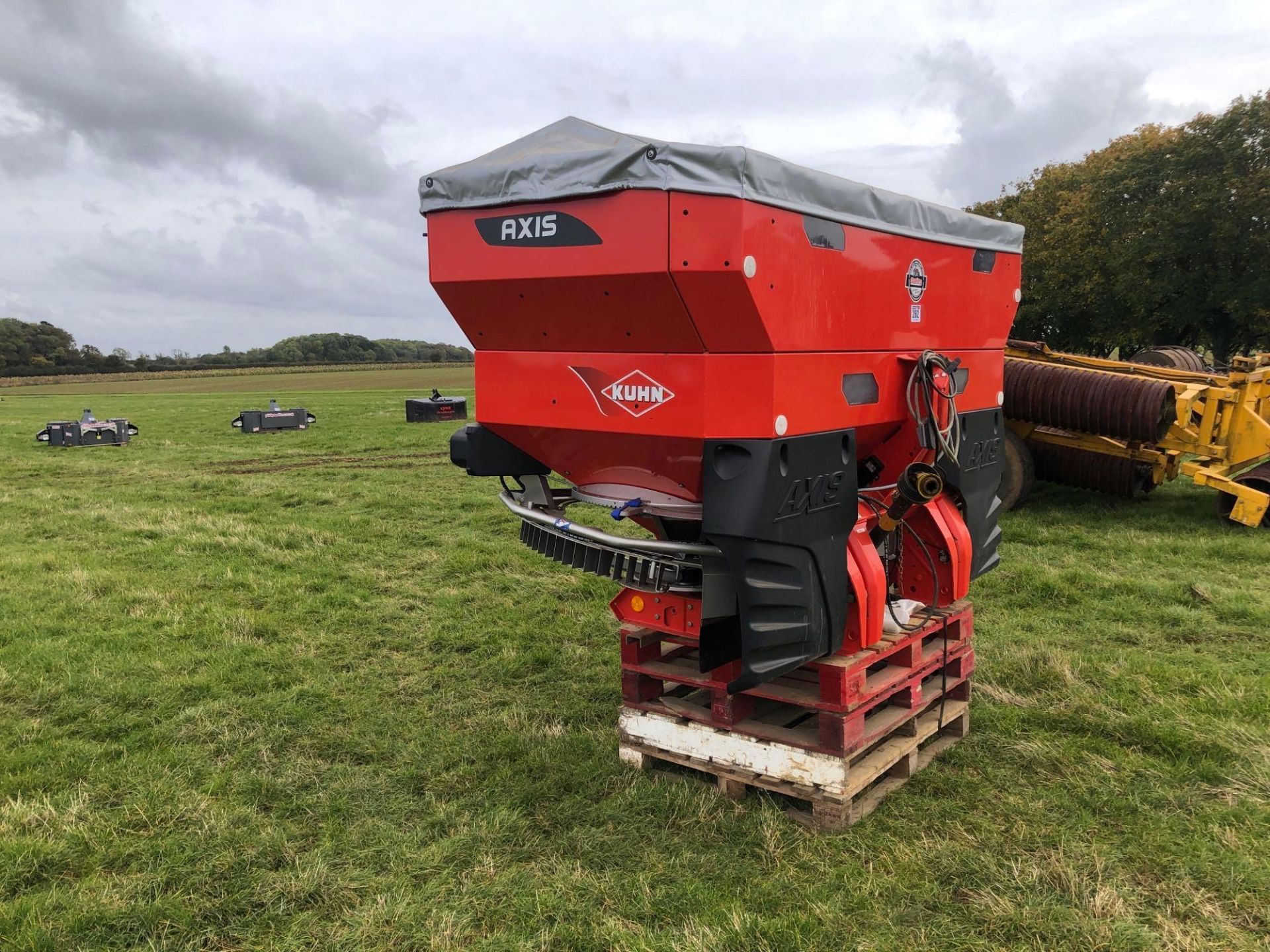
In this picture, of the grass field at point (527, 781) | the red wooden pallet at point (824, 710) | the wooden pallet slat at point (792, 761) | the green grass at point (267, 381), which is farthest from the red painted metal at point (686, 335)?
the green grass at point (267, 381)

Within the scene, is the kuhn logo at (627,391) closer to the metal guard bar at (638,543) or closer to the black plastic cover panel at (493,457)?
the metal guard bar at (638,543)

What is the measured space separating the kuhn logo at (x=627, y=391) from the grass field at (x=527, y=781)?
5.81ft

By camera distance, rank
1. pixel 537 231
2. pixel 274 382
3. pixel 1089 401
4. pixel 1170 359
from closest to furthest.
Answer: pixel 537 231 → pixel 1089 401 → pixel 1170 359 → pixel 274 382

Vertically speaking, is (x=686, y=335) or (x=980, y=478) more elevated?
(x=686, y=335)

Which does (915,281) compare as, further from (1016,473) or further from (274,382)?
(274,382)

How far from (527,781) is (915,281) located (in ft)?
9.81

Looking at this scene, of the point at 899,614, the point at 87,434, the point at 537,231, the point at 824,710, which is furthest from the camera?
the point at 87,434

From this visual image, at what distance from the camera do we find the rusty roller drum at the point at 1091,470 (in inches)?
386

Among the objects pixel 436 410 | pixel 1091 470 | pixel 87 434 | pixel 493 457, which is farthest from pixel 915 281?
pixel 87 434

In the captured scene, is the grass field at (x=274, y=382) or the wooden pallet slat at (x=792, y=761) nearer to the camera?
the wooden pallet slat at (x=792, y=761)

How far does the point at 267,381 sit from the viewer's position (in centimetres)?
4694

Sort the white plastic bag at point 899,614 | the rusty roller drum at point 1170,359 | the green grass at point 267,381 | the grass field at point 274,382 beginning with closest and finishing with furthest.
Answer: the white plastic bag at point 899,614
the rusty roller drum at point 1170,359
the grass field at point 274,382
the green grass at point 267,381

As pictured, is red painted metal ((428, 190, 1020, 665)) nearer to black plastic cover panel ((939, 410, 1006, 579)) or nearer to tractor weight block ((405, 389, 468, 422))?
black plastic cover panel ((939, 410, 1006, 579))

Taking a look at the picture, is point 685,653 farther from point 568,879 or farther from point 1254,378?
point 1254,378
